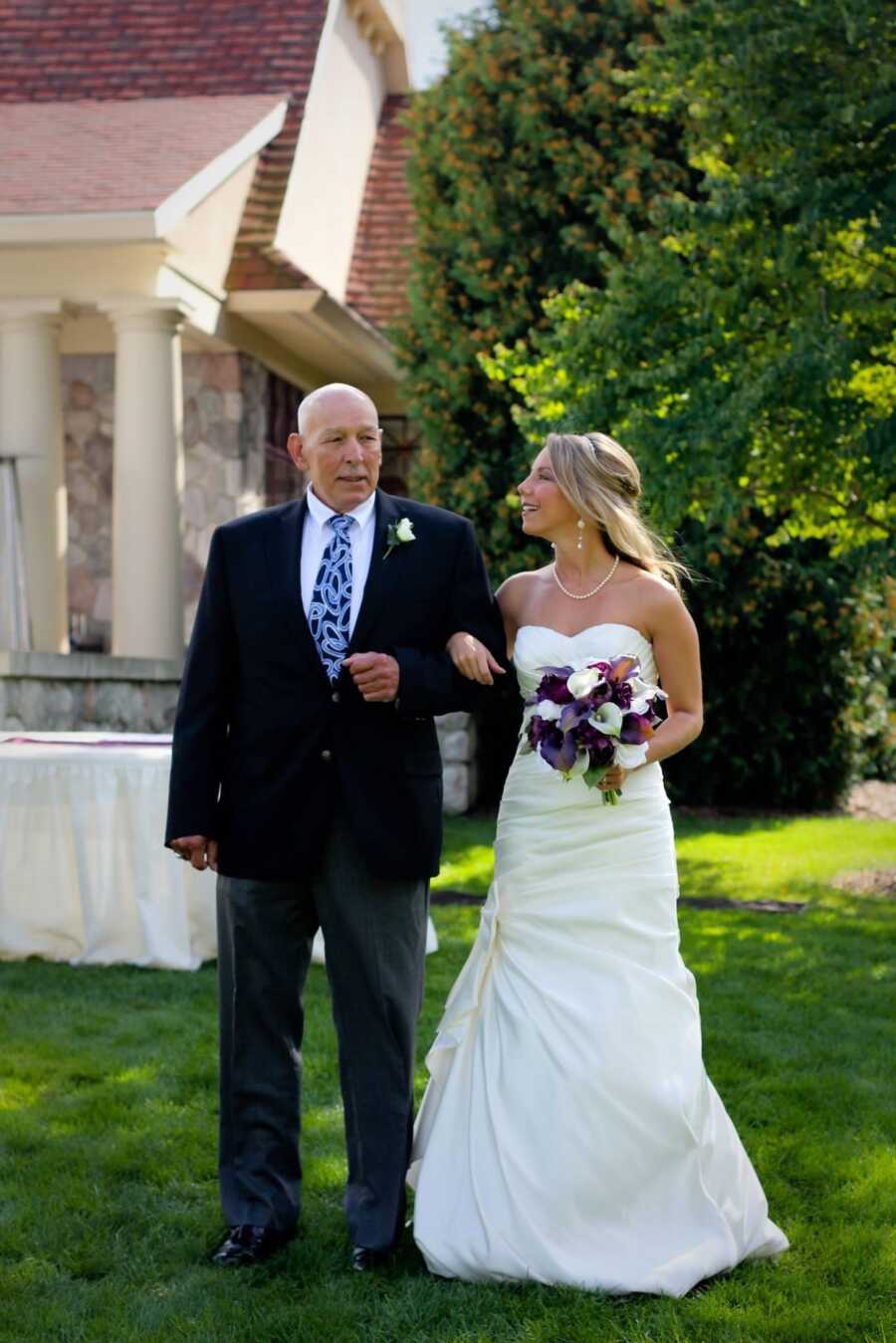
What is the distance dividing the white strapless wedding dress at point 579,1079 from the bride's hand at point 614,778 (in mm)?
105

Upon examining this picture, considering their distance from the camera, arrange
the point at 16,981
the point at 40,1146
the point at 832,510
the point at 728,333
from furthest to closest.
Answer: the point at 832,510 → the point at 728,333 → the point at 16,981 → the point at 40,1146

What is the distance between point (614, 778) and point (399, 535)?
828 millimetres

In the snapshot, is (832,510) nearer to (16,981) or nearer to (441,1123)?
(16,981)

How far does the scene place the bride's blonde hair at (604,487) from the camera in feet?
14.1

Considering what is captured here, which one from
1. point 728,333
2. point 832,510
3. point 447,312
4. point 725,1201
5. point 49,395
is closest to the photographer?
point 725,1201

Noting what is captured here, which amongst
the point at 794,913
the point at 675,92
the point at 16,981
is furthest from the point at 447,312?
the point at 16,981

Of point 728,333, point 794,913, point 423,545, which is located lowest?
point 794,913

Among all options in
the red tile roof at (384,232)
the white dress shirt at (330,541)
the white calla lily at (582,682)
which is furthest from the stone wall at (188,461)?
the white calla lily at (582,682)

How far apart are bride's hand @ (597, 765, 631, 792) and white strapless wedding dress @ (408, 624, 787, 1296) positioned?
0.34 feet

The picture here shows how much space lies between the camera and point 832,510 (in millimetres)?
10531

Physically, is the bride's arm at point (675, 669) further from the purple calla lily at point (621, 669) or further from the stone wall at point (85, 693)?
the stone wall at point (85, 693)

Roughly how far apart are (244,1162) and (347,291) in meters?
12.2

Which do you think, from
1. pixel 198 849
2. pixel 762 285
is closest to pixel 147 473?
pixel 762 285

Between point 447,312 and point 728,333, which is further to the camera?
point 447,312
